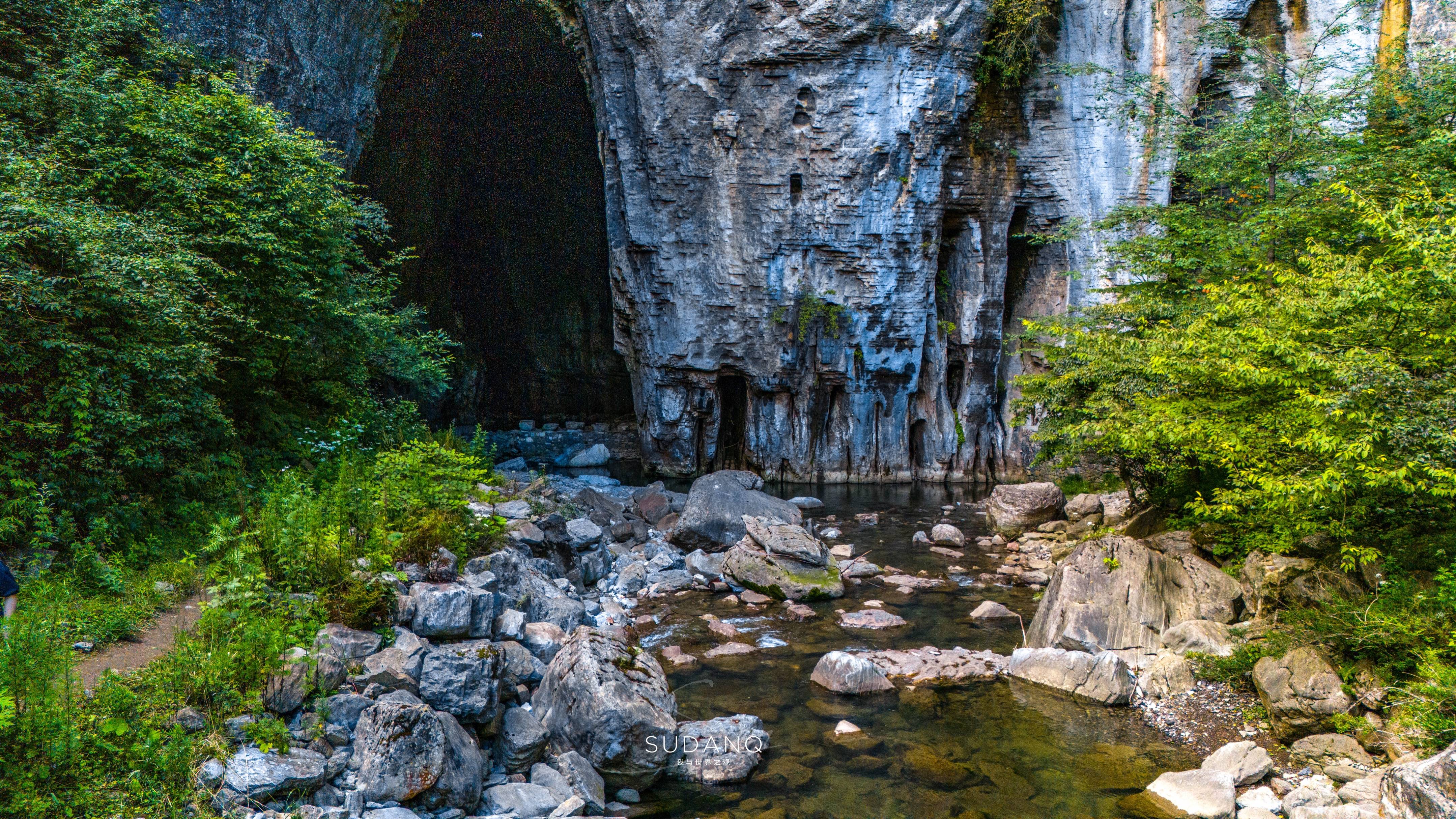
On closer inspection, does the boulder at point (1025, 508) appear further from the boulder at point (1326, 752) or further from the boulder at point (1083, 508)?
the boulder at point (1326, 752)

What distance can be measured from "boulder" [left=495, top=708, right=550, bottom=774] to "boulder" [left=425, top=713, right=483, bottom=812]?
299 millimetres

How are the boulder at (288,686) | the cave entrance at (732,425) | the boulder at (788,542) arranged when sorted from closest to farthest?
1. the boulder at (288,686)
2. the boulder at (788,542)
3. the cave entrance at (732,425)

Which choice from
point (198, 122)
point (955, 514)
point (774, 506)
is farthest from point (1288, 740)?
point (198, 122)

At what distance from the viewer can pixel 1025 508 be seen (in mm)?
15438

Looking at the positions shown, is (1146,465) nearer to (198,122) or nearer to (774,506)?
(774,506)

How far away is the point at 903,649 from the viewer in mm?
9523

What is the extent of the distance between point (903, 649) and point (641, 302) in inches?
659

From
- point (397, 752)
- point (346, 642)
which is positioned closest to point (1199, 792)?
point (397, 752)

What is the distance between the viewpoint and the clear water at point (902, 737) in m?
6.24

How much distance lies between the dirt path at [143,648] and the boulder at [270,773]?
1077 mm

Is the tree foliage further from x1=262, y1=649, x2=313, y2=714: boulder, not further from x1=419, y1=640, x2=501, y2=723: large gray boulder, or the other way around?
x1=419, y1=640, x2=501, y2=723: large gray boulder

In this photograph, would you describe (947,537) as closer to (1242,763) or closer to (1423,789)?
(1242,763)

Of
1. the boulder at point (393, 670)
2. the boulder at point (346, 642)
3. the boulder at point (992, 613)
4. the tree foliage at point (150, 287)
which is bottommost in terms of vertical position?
the boulder at point (992, 613)

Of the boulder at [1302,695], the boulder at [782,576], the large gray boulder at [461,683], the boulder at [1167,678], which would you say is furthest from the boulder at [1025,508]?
the large gray boulder at [461,683]
